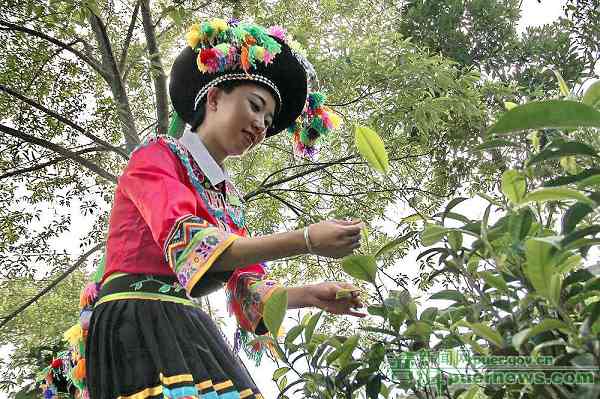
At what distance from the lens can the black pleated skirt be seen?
0.89 m

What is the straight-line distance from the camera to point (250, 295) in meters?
1.20

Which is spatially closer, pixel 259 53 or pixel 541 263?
pixel 541 263

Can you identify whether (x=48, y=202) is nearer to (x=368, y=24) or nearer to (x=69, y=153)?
(x=69, y=153)

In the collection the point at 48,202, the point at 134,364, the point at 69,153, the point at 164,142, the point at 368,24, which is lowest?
the point at 134,364

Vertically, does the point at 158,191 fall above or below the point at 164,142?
below

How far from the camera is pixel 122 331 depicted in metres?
0.95

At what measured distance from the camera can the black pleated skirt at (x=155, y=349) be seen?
2.93 feet

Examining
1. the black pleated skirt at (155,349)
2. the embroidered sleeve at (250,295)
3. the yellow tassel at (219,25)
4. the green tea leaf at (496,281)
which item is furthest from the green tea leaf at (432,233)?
the yellow tassel at (219,25)

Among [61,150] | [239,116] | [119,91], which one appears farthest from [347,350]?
[119,91]

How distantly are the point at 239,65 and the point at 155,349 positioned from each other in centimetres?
62

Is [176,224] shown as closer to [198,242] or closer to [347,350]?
[198,242]

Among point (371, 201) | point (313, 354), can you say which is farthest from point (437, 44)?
point (313, 354)

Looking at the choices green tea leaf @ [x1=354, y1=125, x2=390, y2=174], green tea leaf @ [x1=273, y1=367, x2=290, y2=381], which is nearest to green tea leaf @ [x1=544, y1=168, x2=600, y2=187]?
green tea leaf @ [x1=354, y1=125, x2=390, y2=174]

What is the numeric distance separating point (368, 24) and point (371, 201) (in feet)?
3.84
